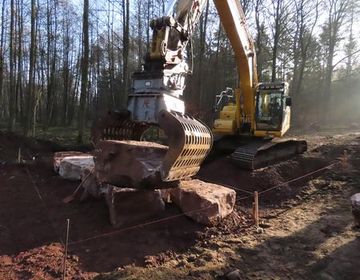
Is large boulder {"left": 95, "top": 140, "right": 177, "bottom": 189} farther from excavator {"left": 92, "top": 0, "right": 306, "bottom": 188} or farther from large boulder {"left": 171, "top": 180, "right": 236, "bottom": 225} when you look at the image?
large boulder {"left": 171, "top": 180, "right": 236, "bottom": 225}

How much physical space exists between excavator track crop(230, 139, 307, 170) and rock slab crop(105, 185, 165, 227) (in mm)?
4733

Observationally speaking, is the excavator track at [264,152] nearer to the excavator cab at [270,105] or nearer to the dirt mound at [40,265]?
the excavator cab at [270,105]

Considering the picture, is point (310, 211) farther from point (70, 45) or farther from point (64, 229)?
point (70, 45)

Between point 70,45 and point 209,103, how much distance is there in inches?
616

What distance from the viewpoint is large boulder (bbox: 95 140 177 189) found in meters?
6.39

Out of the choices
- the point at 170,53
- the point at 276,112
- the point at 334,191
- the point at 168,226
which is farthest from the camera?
the point at 276,112

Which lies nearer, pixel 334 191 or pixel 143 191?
pixel 143 191

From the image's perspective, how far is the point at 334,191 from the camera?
34.4ft

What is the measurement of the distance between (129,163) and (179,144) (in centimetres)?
122

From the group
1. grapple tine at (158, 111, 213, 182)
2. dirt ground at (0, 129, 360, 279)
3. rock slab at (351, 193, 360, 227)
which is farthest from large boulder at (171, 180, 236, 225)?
rock slab at (351, 193, 360, 227)

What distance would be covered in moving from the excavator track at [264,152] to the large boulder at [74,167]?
436cm

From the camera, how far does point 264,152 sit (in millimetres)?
12172

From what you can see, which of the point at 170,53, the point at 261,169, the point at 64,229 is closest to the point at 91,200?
the point at 64,229

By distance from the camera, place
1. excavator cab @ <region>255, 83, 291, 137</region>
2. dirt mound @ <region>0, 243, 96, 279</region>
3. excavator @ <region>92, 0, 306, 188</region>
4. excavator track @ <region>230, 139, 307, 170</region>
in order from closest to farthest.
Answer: dirt mound @ <region>0, 243, 96, 279</region> → excavator @ <region>92, 0, 306, 188</region> → excavator track @ <region>230, 139, 307, 170</region> → excavator cab @ <region>255, 83, 291, 137</region>
